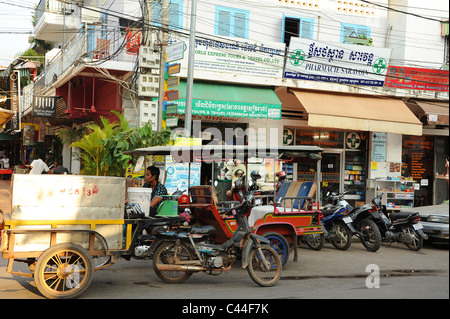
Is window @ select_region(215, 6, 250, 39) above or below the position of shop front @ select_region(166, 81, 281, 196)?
above

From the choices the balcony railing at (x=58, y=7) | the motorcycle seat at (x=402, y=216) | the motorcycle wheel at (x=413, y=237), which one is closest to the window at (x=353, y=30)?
the motorcycle seat at (x=402, y=216)

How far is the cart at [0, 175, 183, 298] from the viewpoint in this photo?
589cm

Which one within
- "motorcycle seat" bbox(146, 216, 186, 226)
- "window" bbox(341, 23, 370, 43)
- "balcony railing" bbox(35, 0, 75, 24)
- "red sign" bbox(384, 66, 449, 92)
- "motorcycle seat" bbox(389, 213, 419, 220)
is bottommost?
"motorcycle seat" bbox(389, 213, 419, 220)

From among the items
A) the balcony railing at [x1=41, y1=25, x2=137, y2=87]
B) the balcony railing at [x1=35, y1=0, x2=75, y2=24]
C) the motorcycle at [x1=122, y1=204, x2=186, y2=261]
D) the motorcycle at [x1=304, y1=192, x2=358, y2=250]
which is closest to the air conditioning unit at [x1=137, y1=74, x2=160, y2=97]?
the balcony railing at [x1=41, y1=25, x2=137, y2=87]

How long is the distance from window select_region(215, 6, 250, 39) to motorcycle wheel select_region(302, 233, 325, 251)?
817 cm

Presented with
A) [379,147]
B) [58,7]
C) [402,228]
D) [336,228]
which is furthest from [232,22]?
[58,7]

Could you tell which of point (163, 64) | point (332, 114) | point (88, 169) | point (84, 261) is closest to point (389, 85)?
point (332, 114)

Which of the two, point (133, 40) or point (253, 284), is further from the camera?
point (133, 40)

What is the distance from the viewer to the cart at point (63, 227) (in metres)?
5.89

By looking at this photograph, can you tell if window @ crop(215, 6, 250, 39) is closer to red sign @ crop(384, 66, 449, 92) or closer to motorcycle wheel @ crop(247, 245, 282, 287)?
red sign @ crop(384, 66, 449, 92)

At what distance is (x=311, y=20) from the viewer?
17.6 meters

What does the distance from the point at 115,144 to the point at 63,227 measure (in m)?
5.70

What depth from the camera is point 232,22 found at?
54.9ft

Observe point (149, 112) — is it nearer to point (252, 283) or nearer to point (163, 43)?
point (163, 43)
